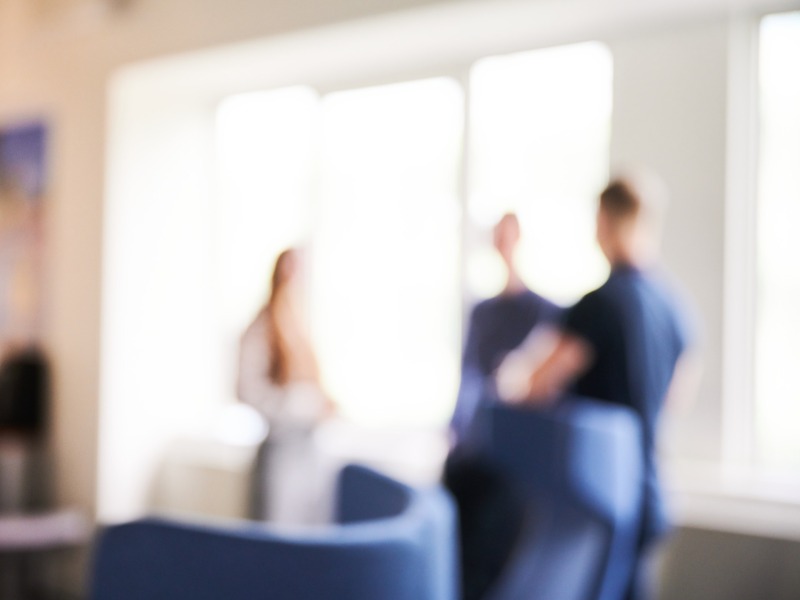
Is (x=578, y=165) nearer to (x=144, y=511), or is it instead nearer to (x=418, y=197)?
(x=418, y=197)

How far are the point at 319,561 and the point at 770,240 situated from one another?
8.70 ft

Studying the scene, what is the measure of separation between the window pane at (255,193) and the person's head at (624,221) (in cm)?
239

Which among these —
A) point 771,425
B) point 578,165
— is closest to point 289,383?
point 578,165

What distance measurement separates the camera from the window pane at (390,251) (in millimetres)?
4066

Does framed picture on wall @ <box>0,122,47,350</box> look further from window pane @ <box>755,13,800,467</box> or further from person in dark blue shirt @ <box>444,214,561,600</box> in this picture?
window pane @ <box>755,13,800,467</box>

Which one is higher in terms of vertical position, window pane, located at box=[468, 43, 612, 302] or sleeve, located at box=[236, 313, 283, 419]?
window pane, located at box=[468, 43, 612, 302]

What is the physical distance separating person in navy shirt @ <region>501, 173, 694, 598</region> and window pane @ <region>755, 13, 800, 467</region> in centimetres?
100

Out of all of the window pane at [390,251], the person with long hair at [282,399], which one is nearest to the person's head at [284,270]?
the person with long hair at [282,399]

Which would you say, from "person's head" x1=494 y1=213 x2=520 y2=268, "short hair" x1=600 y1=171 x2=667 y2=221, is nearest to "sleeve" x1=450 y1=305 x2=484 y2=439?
"person's head" x1=494 y1=213 x2=520 y2=268

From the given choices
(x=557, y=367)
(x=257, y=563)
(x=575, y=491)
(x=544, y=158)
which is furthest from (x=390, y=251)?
(x=257, y=563)

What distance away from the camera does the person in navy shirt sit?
2.15m

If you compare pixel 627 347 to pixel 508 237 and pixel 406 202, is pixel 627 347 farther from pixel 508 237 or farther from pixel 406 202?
pixel 406 202

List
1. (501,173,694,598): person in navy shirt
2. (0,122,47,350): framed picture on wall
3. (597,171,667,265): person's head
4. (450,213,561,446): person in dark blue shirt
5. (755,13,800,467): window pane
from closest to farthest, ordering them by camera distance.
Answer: (501,173,694,598): person in navy shirt < (597,171,667,265): person's head < (755,13,800,467): window pane < (450,213,561,446): person in dark blue shirt < (0,122,47,350): framed picture on wall

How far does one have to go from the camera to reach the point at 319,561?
100cm
